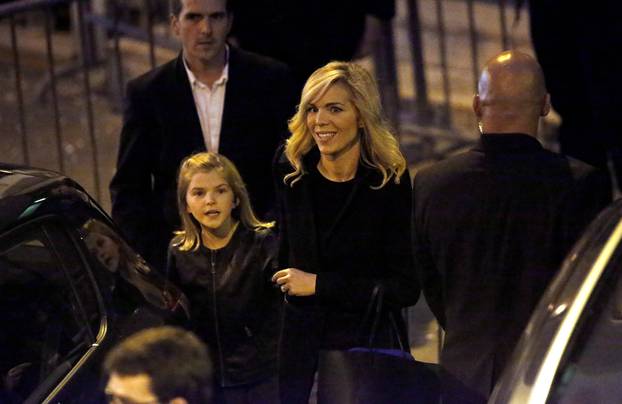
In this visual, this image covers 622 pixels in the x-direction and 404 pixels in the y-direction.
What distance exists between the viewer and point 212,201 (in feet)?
16.5

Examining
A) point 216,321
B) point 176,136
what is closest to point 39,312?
point 216,321

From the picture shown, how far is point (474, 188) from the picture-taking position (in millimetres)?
4488

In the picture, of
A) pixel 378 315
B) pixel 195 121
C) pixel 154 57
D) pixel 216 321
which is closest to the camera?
pixel 378 315

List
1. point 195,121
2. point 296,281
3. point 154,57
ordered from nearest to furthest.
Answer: point 296,281 < point 195,121 < point 154,57

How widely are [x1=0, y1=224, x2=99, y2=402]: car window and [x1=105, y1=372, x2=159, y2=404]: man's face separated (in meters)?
0.41

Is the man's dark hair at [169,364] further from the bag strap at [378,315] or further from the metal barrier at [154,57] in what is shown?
the metal barrier at [154,57]

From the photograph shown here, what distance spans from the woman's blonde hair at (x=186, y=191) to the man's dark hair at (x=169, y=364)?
139cm

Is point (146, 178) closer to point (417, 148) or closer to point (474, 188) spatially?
point (474, 188)

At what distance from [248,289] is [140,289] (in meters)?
0.53

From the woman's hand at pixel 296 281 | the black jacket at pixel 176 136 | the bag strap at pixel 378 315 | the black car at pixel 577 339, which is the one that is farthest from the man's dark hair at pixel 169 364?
the black jacket at pixel 176 136

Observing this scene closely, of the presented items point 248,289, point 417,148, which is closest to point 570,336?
point 248,289

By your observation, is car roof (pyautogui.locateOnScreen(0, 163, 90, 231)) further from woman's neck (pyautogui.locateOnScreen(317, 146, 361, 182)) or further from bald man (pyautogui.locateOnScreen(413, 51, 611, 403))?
bald man (pyautogui.locateOnScreen(413, 51, 611, 403))

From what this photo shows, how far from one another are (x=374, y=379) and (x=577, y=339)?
701mm

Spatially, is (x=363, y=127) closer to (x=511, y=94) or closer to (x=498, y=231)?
(x=511, y=94)
